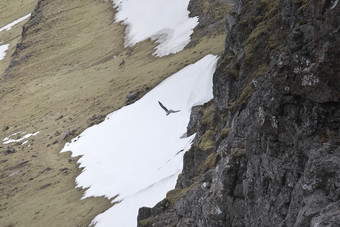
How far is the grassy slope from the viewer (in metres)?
33.8

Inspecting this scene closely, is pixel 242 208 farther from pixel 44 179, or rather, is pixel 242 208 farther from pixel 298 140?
pixel 44 179

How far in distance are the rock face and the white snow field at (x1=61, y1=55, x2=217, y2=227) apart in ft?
36.7

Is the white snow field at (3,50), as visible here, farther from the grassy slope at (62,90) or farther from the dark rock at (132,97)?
the dark rock at (132,97)

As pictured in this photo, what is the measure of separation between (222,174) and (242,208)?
1.11m

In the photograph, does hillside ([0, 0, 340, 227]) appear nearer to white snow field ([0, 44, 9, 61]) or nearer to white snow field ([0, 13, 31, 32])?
white snow field ([0, 44, 9, 61])

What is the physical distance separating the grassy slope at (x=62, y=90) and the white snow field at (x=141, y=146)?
1.67m

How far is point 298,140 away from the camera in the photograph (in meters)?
10.4

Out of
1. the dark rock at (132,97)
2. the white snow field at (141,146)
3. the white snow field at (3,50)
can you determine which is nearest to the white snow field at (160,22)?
the dark rock at (132,97)

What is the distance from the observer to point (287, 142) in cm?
1085

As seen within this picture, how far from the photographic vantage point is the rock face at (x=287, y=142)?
9.34 metres

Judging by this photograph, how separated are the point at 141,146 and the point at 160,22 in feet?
106

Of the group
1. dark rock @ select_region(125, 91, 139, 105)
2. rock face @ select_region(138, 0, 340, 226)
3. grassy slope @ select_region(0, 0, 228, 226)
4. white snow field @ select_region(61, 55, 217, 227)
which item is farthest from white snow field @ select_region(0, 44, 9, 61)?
rock face @ select_region(138, 0, 340, 226)

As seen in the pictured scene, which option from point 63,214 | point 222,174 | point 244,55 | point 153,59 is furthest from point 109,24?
point 222,174

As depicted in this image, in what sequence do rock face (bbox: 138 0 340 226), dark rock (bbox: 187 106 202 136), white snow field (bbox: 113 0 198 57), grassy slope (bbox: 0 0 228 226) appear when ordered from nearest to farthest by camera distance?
rock face (bbox: 138 0 340 226), dark rock (bbox: 187 106 202 136), grassy slope (bbox: 0 0 228 226), white snow field (bbox: 113 0 198 57)
